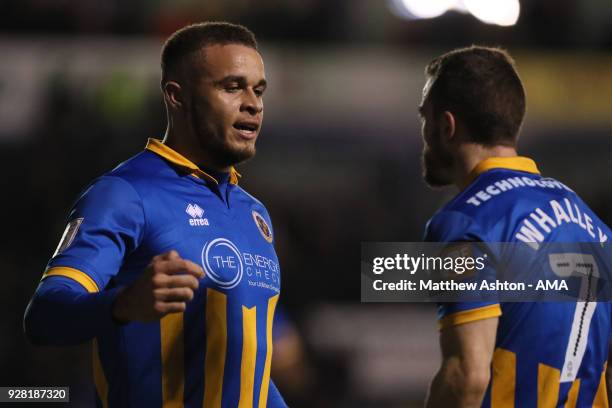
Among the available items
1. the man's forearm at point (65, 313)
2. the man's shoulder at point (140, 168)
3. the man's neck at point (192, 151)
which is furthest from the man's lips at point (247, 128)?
the man's forearm at point (65, 313)

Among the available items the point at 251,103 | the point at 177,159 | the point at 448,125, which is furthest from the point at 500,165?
the point at 177,159

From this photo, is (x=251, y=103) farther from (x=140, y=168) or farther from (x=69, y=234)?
(x=69, y=234)

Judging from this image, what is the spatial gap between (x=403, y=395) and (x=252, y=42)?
7066mm

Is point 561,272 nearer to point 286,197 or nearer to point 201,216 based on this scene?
point 201,216

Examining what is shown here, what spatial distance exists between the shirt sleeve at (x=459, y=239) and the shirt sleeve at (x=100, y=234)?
3.23 ft

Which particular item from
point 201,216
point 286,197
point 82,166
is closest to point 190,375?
point 201,216

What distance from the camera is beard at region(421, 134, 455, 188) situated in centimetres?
382

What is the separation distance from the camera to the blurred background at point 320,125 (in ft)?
32.8

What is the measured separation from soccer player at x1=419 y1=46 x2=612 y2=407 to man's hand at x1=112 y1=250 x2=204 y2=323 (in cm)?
103

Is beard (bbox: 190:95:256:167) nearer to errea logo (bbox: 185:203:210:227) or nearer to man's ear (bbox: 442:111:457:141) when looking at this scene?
errea logo (bbox: 185:203:210:227)

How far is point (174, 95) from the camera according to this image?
380cm

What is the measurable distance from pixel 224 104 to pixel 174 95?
20cm

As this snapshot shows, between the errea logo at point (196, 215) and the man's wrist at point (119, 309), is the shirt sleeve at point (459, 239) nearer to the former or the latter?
the errea logo at point (196, 215)

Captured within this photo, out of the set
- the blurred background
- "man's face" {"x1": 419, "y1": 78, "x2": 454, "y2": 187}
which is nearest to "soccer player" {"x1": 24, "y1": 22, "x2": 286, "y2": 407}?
"man's face" {"x1": 419, "y1": 78, "x2": 454, "y2": 187}
